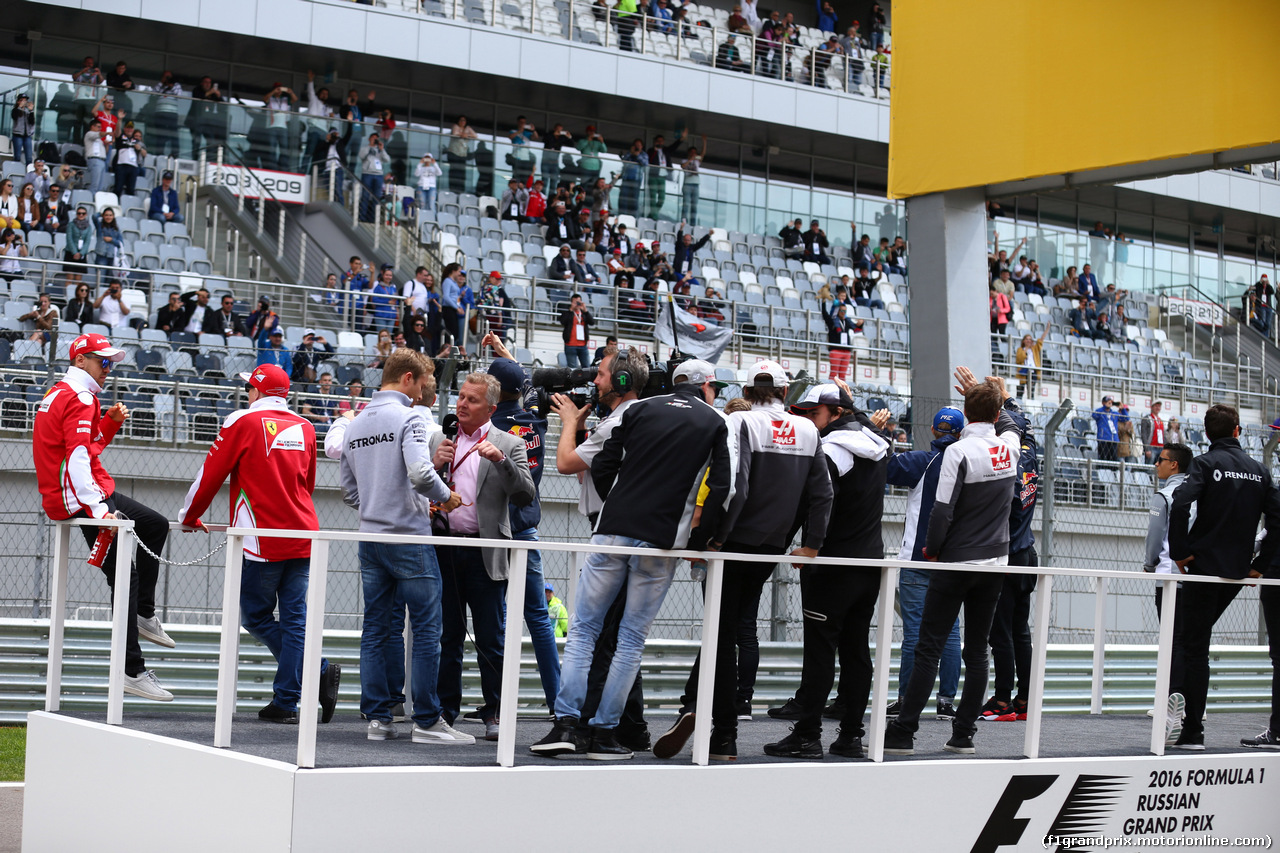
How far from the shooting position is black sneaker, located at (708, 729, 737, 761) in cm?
633

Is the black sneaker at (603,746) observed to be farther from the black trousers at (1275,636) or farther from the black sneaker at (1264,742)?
the black trousers at (1275,636)

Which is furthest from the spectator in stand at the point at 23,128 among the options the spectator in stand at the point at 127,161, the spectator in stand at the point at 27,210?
the spectator in stand at the point at 27,210

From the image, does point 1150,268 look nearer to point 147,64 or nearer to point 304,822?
point 147,64

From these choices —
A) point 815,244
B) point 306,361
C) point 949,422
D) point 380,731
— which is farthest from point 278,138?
point 380,731

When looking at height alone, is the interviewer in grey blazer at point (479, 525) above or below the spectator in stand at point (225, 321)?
below

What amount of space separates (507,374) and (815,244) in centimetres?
1845

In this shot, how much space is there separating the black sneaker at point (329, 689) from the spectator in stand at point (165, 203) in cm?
1326

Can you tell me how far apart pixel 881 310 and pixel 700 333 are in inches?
450

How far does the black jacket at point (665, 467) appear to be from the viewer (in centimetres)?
611

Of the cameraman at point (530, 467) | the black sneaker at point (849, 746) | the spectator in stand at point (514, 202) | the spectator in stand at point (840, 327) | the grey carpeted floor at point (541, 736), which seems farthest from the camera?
the spectator in stand at point (514, 202)

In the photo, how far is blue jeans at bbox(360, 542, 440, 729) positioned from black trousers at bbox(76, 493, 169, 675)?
1288mm

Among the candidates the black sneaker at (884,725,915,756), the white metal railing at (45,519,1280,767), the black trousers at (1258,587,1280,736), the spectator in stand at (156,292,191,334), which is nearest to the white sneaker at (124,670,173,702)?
the white metal railing at (45,519,1280,767)

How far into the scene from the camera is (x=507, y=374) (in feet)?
22.9

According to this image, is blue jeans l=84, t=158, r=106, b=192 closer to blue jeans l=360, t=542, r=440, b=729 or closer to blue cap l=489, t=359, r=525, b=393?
blue cap l=489, t=359, r=525, b=393
